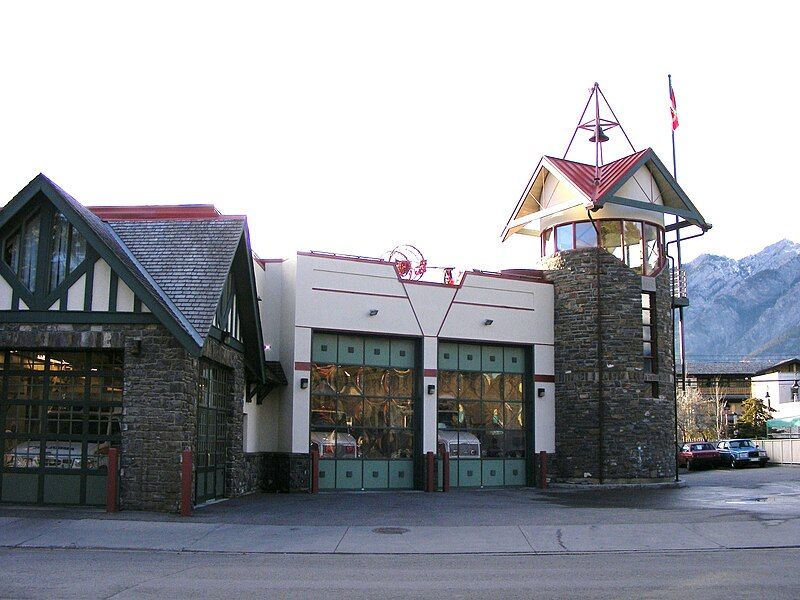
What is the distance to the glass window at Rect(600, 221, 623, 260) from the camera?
30.0 m

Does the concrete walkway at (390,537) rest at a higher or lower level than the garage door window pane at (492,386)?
lower

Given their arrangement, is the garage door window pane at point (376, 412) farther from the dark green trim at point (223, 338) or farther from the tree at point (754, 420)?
the tree at point (754, 420)

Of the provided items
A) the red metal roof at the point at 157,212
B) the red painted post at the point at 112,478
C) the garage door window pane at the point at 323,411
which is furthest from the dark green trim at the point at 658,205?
the red painted post at the point at 112,478

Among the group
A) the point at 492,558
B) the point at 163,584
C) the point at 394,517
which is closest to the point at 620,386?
the point at 394,517

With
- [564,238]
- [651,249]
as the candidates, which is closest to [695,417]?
[651,249]

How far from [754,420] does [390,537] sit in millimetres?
55953

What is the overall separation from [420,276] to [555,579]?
18279 mm

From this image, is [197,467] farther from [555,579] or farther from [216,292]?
[555,579]

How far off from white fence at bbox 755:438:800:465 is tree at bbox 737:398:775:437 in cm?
1488

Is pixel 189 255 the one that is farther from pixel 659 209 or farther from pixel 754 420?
pixel 754 420

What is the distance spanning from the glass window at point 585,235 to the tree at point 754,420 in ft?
132

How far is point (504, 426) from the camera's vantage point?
29.4 metres

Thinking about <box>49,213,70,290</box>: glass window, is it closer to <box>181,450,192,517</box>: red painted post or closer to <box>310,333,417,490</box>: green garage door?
<box>181,450,192,517</box>: red painted post

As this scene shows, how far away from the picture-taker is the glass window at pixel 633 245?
30109 millimetres
